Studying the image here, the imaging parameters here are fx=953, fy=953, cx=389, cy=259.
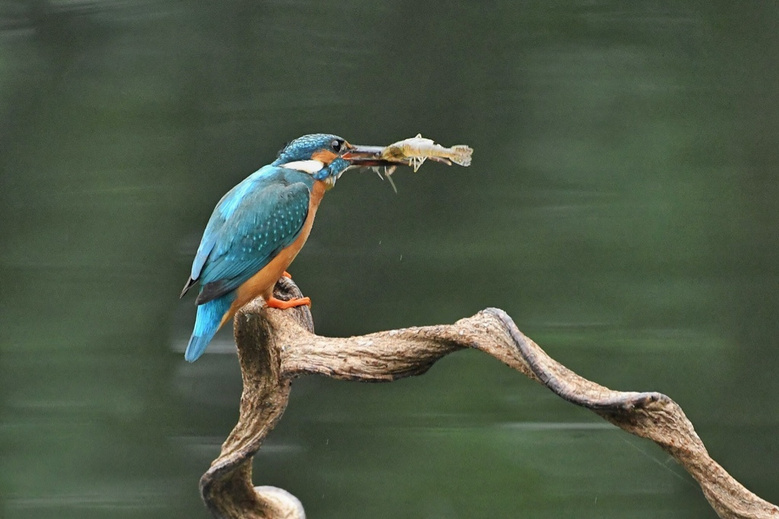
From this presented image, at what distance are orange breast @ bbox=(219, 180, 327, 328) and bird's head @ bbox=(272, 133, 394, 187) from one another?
0.12 ft

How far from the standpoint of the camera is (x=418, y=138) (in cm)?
186

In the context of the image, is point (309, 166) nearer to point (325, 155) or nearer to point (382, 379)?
point (325, 155)

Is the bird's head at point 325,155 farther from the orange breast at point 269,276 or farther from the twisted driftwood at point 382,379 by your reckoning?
the twisted driftwood at point 382,379

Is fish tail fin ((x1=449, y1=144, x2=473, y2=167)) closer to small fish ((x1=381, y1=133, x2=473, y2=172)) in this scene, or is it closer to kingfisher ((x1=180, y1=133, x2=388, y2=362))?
small fish ((x1=381, y1=133, x2=473, y2=172))

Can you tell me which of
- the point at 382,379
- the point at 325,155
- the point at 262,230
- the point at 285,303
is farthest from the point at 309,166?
the point at 382,379

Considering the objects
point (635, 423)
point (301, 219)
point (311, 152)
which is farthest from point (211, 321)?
point (635, 423)

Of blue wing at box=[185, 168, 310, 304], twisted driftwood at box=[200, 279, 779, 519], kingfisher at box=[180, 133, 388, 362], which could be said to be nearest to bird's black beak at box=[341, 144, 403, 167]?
kingfisher at box=[180, 133, 388, 362]

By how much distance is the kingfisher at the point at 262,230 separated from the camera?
181cm

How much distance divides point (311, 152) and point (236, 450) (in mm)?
652

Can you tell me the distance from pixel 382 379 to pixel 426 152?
1.70 feet

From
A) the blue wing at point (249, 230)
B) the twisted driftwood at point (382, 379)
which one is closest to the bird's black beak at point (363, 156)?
the blue wing at point (249, 230)

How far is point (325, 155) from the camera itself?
6.43 feet

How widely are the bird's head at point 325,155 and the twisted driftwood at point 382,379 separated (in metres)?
0.26

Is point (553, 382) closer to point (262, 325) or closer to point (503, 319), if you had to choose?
point (503, 319)
